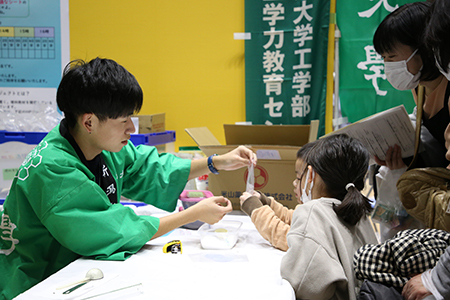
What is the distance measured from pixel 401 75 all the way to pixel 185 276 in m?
1.28

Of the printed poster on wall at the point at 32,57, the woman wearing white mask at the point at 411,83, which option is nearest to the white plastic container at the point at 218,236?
the woman wearing white mask at the point at 411,83

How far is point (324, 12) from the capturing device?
2887 millimetres

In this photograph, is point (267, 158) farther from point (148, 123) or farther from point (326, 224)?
point (148, 123)

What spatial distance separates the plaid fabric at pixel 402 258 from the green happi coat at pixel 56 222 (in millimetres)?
713

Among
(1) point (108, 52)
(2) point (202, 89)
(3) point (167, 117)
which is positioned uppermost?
(1) point (108, 52)

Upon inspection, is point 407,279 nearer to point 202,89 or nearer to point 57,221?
point 57,221

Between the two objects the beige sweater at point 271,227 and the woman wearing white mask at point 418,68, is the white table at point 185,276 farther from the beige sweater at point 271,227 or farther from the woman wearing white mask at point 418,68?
the woman wearing white mask at point 418,68

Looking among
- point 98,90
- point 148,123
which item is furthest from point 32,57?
point 98,90

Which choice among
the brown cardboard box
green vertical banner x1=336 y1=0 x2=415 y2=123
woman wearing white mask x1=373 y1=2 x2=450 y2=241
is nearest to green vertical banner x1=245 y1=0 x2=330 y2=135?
green vertical banner x1=336 y1=0 x2=415 y2=123

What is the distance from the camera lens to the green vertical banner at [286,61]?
2914 mm

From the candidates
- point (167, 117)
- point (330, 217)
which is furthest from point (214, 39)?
point (330, 217)

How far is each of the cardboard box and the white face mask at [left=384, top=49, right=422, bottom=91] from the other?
49cm

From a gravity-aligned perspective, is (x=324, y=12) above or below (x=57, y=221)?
above

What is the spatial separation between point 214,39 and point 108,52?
38.1 inches
